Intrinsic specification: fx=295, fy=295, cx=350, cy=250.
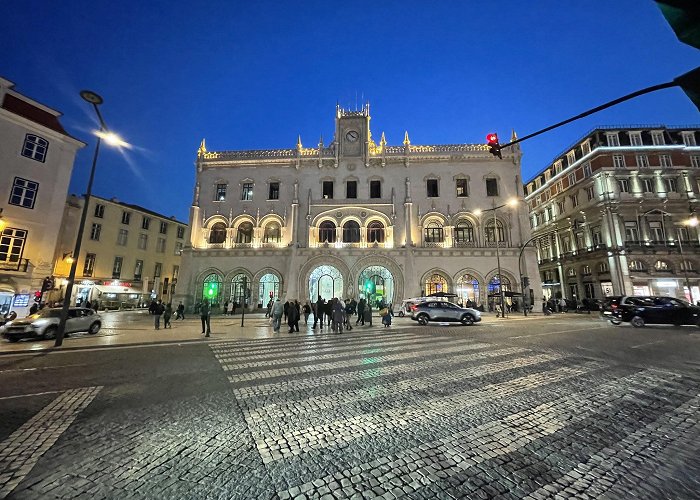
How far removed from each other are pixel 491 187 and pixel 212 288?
31033 mm

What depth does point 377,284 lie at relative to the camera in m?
30.1

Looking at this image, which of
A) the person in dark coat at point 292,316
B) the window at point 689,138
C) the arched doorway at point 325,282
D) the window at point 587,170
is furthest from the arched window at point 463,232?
the window at point 689,138

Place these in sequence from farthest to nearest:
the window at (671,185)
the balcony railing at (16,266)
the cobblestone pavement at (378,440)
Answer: the window at (671,185) → the balcony railing at (16,266) → the cobblestone pavement at (378,440)

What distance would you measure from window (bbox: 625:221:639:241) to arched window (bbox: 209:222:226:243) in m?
45.5

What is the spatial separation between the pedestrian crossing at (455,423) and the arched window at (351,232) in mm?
23373

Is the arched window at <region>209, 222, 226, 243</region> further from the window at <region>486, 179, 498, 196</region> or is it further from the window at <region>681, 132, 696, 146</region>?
the window at <region>681, 132, 696, 146</region>

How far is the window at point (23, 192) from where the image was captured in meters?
21.9

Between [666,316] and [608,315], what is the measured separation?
2.49m

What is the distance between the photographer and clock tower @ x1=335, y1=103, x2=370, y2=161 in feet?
108

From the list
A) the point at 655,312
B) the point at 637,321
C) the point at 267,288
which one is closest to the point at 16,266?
the point at 267,288

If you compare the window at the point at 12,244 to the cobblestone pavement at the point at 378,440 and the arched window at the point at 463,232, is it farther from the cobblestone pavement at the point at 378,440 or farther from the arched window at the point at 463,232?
the arched window at the point at 463,232

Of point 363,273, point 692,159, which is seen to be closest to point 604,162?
point 692,159

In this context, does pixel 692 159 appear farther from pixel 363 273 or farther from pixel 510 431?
pixel 510 431

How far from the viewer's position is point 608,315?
18203 mm
